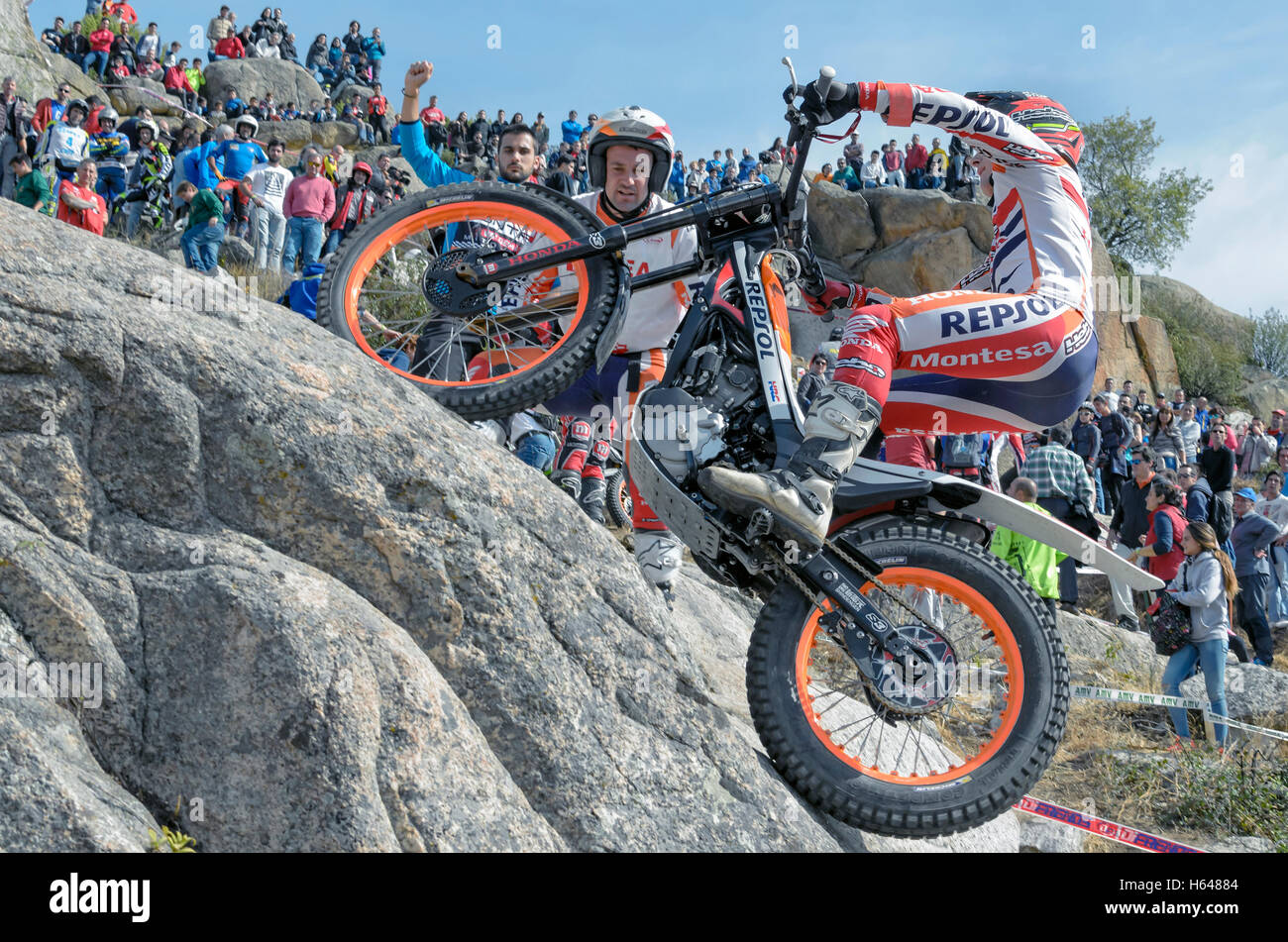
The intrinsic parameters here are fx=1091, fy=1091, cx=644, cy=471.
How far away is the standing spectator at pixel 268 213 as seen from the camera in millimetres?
12906

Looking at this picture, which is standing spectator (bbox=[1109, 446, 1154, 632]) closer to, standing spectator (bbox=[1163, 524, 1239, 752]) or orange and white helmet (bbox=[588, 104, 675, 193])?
standing spectator (bbox=[1163, 524, 1239, 752])

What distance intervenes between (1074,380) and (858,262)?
2594 centimetres

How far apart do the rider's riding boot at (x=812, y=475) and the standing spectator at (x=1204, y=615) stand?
17.7ft

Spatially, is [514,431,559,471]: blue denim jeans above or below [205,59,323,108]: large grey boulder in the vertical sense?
below

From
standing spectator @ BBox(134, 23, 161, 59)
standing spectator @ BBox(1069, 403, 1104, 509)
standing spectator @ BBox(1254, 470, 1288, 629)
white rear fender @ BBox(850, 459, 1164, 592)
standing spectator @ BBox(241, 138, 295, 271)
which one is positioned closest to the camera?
white rear fender @ BBox(850, 459, 1164, 592)

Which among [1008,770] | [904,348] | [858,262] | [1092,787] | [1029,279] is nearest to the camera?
[1008,770]

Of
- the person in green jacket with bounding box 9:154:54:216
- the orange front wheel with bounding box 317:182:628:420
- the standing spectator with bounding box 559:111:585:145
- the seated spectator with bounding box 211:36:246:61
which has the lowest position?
the orange front wheel with bounding box 317:182:628:420

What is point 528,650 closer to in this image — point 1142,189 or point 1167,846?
point 1167,846

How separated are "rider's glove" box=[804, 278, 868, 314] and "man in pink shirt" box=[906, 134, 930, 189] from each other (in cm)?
2638

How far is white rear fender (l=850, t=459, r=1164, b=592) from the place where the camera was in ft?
12.8

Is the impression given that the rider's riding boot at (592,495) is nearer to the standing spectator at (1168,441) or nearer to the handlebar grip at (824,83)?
the handlebar grip at (824,83)

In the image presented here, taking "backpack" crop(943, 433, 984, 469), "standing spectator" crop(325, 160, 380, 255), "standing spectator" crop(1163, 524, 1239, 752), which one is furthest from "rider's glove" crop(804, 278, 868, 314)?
"standing spectator" crop(325, 160, 380, 255)

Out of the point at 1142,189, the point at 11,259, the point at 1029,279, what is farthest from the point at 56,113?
the point at 1142,189

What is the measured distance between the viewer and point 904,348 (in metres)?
4.11
